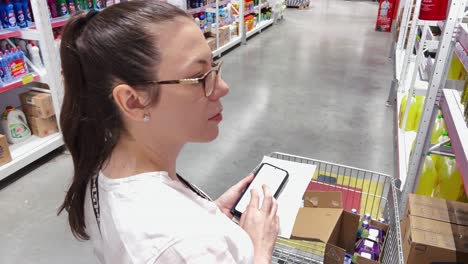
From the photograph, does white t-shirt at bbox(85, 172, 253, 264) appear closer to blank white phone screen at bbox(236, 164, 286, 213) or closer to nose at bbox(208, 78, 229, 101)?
nose at bbox(208, 78, 229, 101)

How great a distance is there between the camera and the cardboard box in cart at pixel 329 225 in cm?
151

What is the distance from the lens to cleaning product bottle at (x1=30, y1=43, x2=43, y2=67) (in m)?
3.16

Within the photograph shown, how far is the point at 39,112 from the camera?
3.24m

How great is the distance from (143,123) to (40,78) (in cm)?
280

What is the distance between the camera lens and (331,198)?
1.77 metres

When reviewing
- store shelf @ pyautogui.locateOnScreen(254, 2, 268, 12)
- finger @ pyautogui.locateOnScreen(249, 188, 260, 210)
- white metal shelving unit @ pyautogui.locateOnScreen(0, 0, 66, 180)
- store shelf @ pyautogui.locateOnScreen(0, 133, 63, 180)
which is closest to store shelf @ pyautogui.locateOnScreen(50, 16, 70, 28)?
white metal shelving unit @ pyautogui.locateOnScreen(0, 0, 66, 180)

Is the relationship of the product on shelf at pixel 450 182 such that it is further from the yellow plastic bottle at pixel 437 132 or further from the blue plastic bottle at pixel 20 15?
the blue plastic bottle at pixel 20 15

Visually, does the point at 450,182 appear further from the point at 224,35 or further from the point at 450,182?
the point at 224,35

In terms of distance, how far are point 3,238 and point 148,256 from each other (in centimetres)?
220

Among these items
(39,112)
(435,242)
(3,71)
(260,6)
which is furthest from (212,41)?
(435,242)

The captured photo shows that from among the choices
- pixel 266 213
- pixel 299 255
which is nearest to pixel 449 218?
pixel 299 255

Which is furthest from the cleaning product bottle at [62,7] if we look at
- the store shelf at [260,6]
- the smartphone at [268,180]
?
the store shelf at [260,6]

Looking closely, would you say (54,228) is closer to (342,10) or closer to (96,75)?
(96,75)

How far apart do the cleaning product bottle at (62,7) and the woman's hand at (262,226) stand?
3.10 metres
